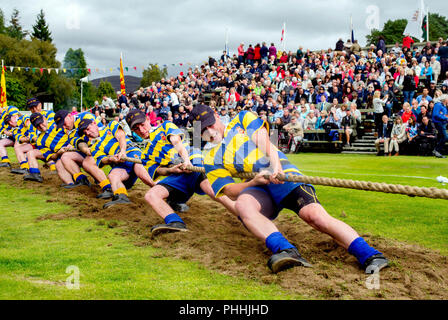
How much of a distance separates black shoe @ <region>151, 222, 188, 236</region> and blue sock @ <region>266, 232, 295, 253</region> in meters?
1.80

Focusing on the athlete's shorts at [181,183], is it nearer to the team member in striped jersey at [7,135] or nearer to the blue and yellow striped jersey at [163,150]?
the blue and yellow striped jersey at [163,150]

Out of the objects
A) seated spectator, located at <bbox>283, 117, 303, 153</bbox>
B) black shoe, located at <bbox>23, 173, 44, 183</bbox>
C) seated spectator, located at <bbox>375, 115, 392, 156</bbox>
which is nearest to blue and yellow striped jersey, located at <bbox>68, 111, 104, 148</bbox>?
black shoe, located at <bbox>23, 173, 44, 183</bbox>

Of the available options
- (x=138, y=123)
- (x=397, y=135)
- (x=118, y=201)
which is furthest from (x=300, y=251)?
(x=397, y=135)

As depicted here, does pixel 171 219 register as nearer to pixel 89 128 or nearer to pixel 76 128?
pixel 89 128

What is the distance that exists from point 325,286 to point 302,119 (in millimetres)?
15192

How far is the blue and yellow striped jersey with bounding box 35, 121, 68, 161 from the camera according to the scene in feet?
33.9

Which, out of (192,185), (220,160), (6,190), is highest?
(220,160)

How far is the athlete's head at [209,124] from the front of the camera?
486 cm

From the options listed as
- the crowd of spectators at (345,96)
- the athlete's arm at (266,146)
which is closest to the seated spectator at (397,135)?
the crowd of spectators at (345,96)

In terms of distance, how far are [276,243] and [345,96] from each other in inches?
581

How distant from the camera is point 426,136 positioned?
14.1m

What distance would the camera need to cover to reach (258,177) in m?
4.35
